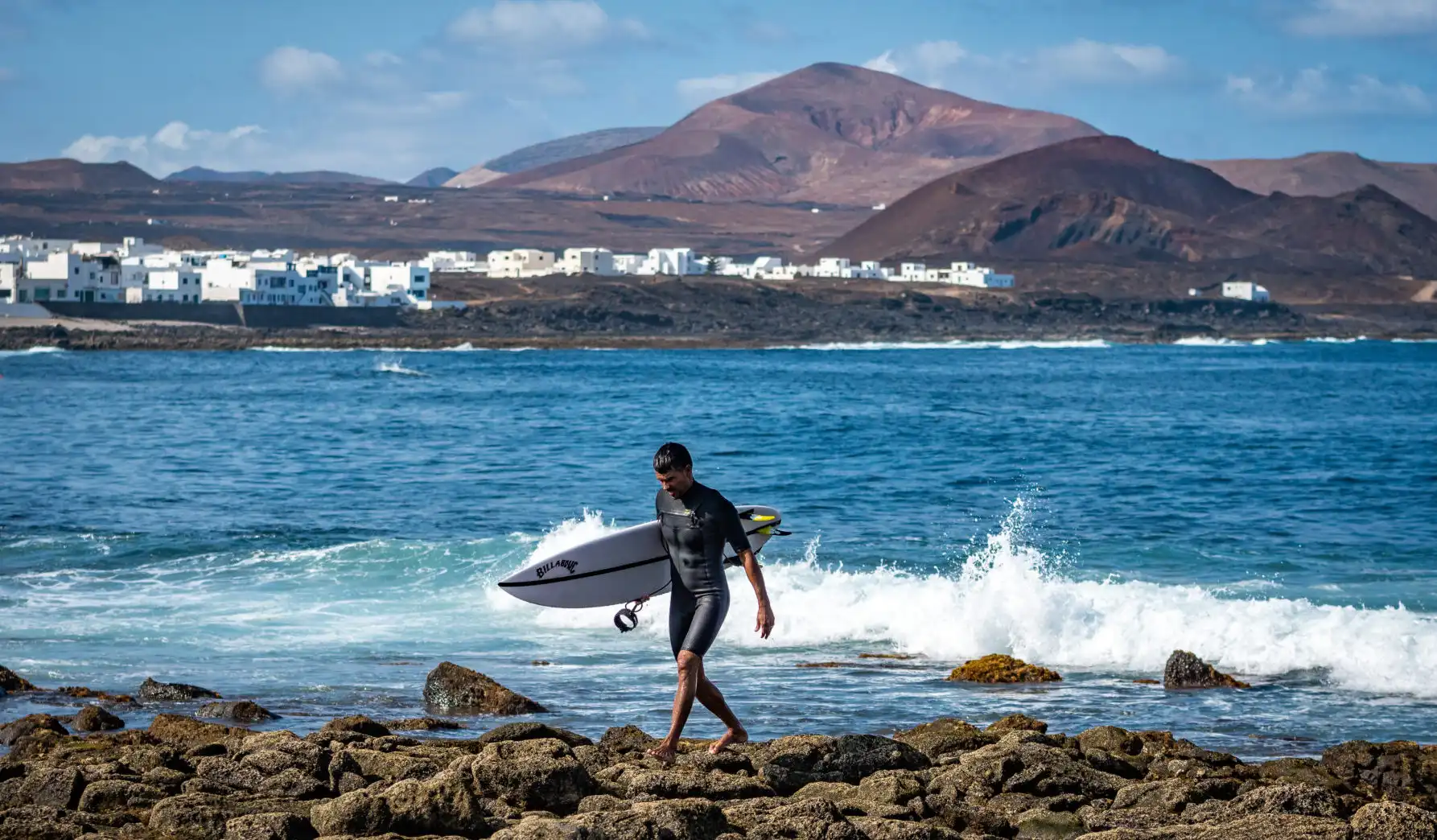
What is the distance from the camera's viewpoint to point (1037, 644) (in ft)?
50.4

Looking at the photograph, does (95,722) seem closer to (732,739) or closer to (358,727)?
(358,727)

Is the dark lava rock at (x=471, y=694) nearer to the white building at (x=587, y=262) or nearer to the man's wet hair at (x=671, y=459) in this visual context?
the man's wet hair at (x=671, y=459)

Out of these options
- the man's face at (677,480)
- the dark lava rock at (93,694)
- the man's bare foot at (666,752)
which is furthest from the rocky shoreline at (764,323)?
the man's face at (677,480)

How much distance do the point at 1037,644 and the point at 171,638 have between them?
26.8ft

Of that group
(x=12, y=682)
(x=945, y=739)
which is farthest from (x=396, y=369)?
(x=945, y=739)

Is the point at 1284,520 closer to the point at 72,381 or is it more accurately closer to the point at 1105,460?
the point at 1105,460

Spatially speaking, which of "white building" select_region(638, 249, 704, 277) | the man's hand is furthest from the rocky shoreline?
the man's hand

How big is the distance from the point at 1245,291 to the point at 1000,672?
180589 mm

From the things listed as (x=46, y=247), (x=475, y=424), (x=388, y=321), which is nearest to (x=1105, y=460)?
(x=475, y=424)

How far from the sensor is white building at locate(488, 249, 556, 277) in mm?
169438

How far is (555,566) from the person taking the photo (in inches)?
427

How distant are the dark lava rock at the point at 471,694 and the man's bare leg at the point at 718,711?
2.80 metres

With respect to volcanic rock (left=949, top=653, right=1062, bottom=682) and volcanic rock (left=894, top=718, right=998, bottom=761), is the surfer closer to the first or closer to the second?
volcanic rock (left=894, top=718, right=998, bottom=761)

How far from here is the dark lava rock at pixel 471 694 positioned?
11766 mm
